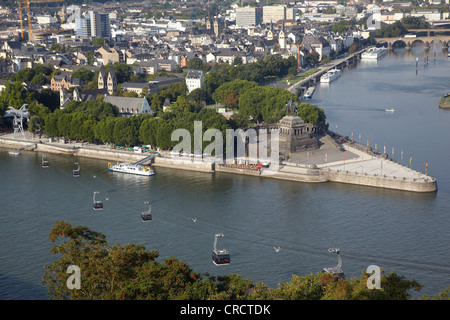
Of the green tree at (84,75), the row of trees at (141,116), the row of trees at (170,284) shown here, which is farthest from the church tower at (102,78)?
the row of trees at (170,284)

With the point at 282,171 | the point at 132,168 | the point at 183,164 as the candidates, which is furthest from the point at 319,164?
the point at 132,168

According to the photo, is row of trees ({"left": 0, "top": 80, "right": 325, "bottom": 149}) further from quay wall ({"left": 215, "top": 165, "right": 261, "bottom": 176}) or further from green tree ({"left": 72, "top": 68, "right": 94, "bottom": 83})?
green tree ({"left": 72, "top": 68, "right": 94, "bottom": 83})

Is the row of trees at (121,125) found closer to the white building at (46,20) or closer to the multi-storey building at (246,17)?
the white building at (46,20)

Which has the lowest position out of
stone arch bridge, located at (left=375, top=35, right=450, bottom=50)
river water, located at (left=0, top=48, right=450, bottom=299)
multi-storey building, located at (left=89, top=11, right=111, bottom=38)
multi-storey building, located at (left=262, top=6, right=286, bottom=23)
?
river water, located at (left=0, top=48, right=450, bottom=299)

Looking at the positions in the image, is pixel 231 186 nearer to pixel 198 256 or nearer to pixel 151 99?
pixel 198 256

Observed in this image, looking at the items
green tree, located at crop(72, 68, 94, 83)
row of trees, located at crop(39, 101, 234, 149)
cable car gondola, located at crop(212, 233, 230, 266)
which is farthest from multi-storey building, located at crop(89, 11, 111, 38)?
cable car gondola, located at crop(212, 233, 230, 266)

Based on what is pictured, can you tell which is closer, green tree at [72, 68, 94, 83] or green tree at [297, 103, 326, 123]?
green tree at [297, 103, 326, 123]

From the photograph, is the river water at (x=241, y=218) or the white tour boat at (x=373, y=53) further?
the white tour boat at (x=373, y=53)
